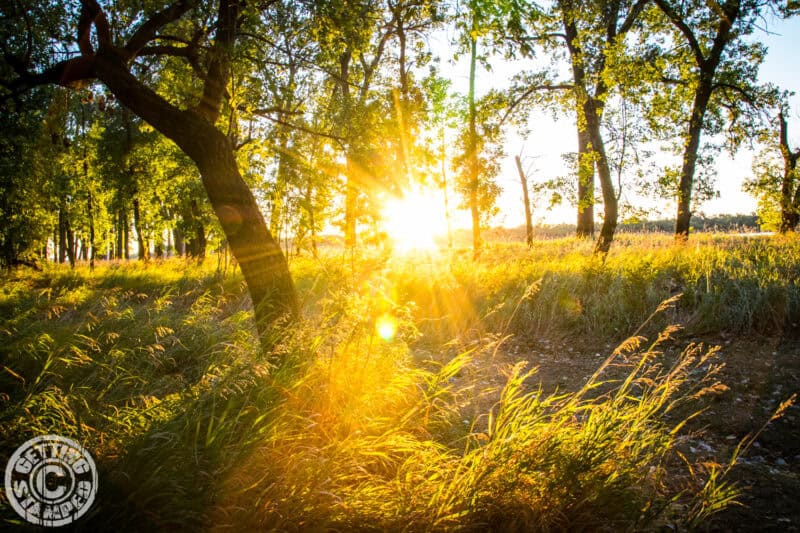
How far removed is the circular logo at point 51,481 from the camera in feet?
5.71

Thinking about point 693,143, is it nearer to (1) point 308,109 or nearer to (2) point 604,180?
(2) point 604,180

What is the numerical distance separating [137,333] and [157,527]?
158 inches

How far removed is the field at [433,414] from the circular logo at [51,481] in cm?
7

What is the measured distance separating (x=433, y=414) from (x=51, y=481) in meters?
2.55

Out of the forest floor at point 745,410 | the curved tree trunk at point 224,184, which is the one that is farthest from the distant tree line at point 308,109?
the forest floor at point 745,410

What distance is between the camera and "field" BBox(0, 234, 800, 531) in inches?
84.5

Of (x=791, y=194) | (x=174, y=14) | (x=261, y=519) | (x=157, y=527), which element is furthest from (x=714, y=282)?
(x=791, y=194)

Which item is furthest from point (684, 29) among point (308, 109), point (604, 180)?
point (308, 109)

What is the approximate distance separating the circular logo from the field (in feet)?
Result: 0.22

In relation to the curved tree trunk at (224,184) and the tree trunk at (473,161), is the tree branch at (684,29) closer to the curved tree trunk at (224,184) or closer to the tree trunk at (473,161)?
the tree trunk at (473,161)

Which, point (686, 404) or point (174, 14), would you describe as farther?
point (174, 14)

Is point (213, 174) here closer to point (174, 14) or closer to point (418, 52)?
point (174, 14)

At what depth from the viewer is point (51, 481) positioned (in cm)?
192

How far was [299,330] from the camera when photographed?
3.66 meters
